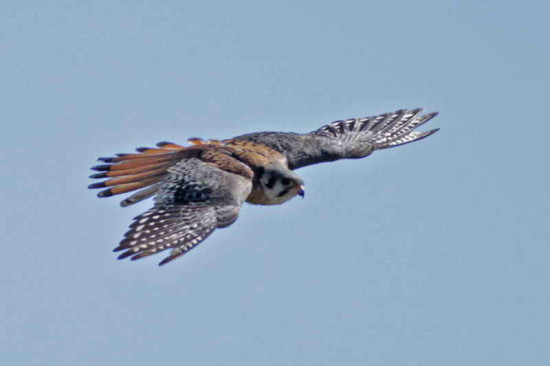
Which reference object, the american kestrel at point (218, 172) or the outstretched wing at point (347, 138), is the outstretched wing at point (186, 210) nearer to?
the american kestrel at point (218, 172)

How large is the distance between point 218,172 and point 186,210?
111 centimetres

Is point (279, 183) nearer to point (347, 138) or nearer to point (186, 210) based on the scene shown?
point (186, 210)

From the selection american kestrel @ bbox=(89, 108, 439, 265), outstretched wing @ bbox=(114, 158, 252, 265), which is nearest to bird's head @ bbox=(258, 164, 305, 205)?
american kestrel @ bbox=(89, 108, 439, 265)

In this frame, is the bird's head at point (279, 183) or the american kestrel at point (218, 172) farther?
the bird's head at point (279, 183)

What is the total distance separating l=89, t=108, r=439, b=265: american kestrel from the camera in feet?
47.8

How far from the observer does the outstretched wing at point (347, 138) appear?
18.0m

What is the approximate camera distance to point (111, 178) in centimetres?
1670

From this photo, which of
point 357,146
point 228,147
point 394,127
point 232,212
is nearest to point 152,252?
point 232,212

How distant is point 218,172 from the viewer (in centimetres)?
1608

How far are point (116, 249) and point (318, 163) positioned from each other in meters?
4.84

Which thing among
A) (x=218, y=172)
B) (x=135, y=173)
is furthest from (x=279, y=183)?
(x=135, y=173)

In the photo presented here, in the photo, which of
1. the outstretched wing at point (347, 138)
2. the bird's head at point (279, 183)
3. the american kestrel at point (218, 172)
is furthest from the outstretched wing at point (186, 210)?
the outstretched wing at point (347, 138)

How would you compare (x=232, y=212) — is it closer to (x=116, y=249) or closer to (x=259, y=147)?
(x=116, y=249)

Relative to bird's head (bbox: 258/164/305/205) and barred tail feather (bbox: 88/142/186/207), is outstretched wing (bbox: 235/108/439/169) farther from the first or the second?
barred tail feather (bbox: 88/142/186/207)
